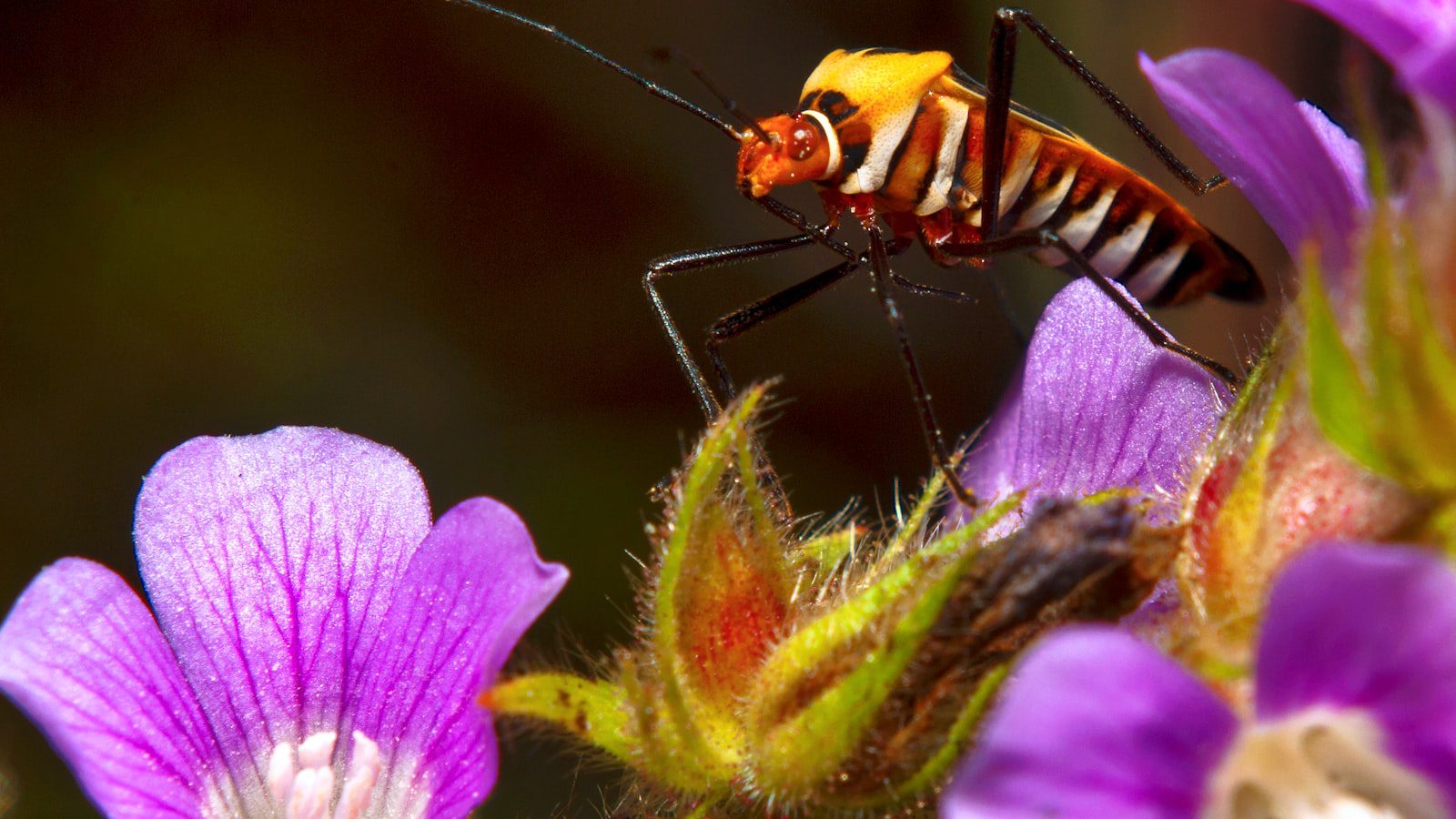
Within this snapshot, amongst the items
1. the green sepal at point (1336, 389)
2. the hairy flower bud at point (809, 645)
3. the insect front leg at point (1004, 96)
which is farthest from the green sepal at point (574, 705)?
the insect front leg at point (1004, 96)

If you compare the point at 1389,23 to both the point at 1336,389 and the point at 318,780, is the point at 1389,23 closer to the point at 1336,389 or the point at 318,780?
the point at 1336,389

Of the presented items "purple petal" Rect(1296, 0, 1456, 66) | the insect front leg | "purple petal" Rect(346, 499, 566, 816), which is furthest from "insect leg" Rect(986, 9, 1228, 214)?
"purple petal" Rect(346, 499, 566, 816)

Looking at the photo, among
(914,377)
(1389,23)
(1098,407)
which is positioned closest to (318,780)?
(914,377)

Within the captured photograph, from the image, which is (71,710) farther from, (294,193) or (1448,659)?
(294,193)

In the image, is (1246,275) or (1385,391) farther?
(1246,275)

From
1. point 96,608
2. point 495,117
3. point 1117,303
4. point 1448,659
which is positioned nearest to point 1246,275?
point 1117,303

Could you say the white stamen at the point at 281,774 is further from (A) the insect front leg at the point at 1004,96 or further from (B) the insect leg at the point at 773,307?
(A) the insect front leg at the point at 1004,96
